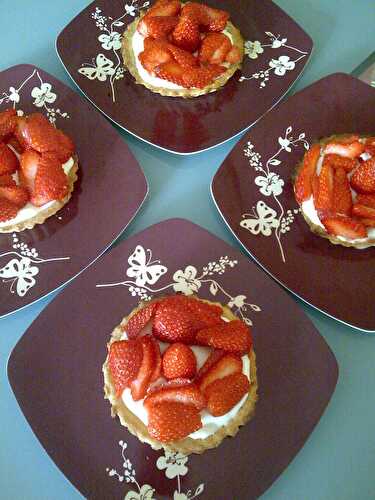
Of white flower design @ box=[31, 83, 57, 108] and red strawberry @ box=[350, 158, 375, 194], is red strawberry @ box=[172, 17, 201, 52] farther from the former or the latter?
red strawberry @ box=[350, 158, 375, 194]

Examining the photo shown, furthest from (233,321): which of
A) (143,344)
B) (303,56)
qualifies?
(303,56)

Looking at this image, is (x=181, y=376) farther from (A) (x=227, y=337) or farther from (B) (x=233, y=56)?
(B) (x=233, y=56)

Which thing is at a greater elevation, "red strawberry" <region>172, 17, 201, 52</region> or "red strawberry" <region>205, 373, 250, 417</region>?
"red strawberry" <region>172, 17, 201, 52</region>

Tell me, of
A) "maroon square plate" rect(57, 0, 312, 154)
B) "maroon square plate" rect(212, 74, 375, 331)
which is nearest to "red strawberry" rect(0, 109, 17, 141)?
"maroon square plate" rect(57, 0, 312, 154)

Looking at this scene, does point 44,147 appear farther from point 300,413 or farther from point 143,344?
point 300,413

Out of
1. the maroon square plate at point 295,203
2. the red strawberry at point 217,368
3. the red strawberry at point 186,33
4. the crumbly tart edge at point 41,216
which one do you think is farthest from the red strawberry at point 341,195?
the crumbly tart edge at point 41,216

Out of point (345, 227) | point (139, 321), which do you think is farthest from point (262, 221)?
point (139, 321)
